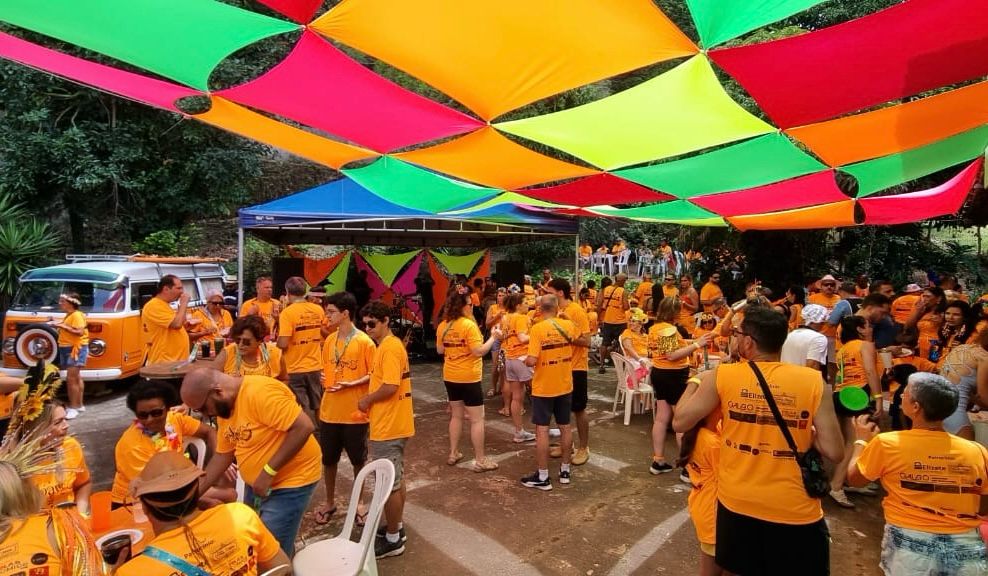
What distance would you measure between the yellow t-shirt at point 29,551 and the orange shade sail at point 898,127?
202 inches

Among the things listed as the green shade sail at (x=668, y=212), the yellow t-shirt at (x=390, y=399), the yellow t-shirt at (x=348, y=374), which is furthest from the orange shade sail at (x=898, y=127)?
the yellow t-shirt at (x=348, y=374)

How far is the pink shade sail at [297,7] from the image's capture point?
2.98m

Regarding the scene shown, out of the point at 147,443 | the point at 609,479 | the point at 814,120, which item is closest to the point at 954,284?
the point at 814,120

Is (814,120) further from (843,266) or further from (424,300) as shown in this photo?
(843,266)

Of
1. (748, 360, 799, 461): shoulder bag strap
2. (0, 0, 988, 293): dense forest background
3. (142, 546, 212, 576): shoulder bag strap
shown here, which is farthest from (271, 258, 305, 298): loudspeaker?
(748, 360, 799, 461): shoulder bag strap

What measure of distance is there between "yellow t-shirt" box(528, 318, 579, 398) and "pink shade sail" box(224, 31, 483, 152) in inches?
73.7

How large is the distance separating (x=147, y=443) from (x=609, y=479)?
360 centimetres

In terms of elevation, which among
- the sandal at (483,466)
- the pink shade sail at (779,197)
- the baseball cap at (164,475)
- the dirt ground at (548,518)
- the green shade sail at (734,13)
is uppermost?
the green shade sail at (734,13)

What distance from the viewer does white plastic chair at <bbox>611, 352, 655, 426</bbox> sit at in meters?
6.46

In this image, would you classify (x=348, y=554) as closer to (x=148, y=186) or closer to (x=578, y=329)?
(x=578, y=329)

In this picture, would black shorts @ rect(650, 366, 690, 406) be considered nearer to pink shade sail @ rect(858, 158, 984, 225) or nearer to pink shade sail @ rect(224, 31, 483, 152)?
pink shade sail @ rect(224, 31, 483, 152)

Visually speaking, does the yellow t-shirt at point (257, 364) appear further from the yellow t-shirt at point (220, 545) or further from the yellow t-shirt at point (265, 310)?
the yellow t-shirt at point (220, 545)

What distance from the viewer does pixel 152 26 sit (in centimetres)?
326

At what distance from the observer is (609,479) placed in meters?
4.83
